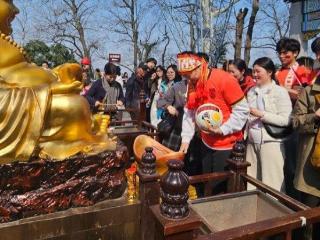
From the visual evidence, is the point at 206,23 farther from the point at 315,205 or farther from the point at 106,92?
the point at 315,205

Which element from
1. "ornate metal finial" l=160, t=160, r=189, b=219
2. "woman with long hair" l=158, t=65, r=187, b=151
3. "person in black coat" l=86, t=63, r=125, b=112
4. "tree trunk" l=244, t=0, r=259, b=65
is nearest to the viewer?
"ornate metal finial" l=160, t=160, r=189, b=219

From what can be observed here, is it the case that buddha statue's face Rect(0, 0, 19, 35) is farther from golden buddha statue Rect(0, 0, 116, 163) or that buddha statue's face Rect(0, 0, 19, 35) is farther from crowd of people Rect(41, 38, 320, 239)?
crowd of people Rect(41, 38, 320, 239)

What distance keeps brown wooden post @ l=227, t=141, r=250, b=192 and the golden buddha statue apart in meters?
0.90

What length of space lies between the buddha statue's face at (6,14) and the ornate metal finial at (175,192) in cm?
160

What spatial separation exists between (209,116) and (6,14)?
1638mm

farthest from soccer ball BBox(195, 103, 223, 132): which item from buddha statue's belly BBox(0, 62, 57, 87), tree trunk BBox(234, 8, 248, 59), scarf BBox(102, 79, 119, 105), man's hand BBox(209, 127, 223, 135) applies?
tree trunk BBox(234, 8, 248, 59)

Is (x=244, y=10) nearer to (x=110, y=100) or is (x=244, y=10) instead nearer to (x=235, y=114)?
(x=110, y=100)

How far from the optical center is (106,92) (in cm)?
557

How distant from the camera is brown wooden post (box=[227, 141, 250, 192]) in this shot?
2.56 meters

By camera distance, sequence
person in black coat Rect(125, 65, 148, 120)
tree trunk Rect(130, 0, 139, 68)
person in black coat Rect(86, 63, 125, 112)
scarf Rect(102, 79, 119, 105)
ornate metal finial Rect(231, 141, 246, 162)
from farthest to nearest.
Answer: tree trunk Rect(130, 0, 139, 68)
person in black coat Rect(125, 65, 148, 120)
scarf Rect(102, 79, 119, 105)
person in black coat Rect(86, 63, 125, 112)
ornate metal finial Rect(231, 141, 246, 162)

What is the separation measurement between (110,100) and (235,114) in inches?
126

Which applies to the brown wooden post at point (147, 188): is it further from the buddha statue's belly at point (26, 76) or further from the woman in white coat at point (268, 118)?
the woman in white coat at point (268, 118)

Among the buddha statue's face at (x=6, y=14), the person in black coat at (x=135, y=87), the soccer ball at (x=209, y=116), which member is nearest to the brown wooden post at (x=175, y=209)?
the soccer ball at (x=209, y=116)

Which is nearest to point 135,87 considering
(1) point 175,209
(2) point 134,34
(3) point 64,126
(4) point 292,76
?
(4) point 292,76
